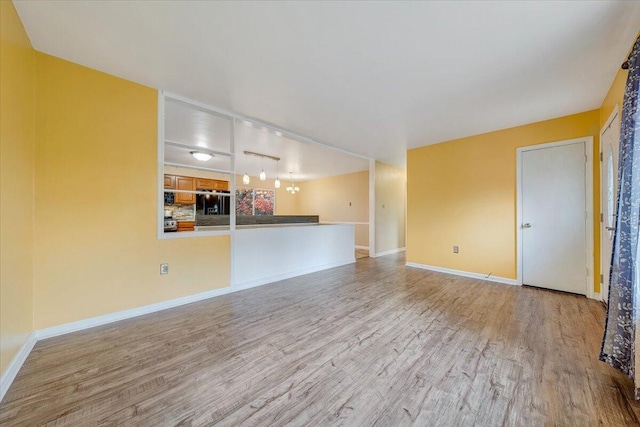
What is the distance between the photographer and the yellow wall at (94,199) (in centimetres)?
219

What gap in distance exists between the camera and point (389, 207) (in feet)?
22.2

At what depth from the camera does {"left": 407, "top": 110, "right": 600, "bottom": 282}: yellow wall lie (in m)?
3.63

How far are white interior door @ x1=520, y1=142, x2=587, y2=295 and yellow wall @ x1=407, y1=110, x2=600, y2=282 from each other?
5.4 inches

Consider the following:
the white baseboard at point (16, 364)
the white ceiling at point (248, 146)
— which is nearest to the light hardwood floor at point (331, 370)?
the white baseboard at point (16, 364)

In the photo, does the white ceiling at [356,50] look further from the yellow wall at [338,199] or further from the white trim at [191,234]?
the yellow wall at [338,199]

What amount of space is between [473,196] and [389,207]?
2.67m

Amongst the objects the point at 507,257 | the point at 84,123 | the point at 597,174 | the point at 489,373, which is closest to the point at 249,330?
the point at 489,373

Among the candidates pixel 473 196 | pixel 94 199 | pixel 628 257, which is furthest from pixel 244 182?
pixel 628 257

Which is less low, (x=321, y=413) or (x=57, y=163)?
(x=57, y=163)

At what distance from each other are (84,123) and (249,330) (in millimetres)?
2660

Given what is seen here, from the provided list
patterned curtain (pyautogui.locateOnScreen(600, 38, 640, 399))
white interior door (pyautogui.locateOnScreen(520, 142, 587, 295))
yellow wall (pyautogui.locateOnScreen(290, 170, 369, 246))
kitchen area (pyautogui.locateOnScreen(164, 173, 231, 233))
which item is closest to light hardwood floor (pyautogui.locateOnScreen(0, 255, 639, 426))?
patterned curtain (pyautogui.locateOnScreen(600, 38, 640, 399))

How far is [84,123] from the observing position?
2.36 m

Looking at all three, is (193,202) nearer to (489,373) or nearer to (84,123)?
(84,123)

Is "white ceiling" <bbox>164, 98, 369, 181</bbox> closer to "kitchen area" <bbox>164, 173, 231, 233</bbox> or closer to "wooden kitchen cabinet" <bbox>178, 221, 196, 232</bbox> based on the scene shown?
"kitchen area" <bbox>164, 173, 231, 233</bbox>
